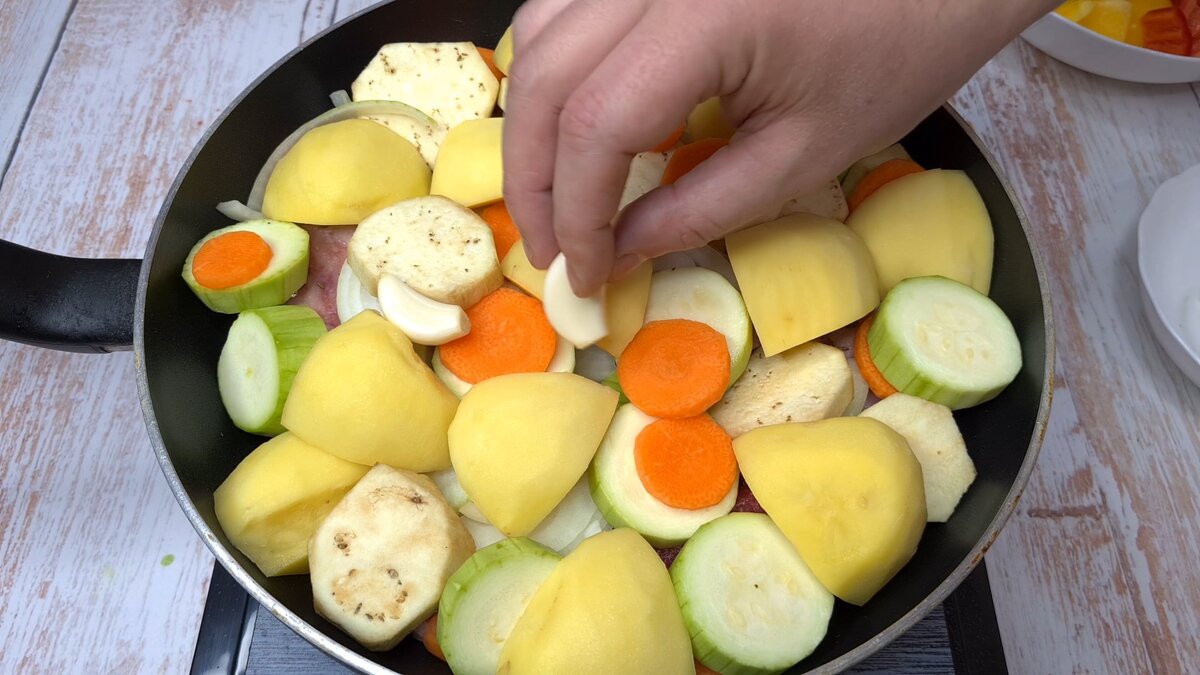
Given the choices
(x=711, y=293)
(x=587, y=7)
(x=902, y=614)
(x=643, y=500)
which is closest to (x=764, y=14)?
(x=587, y=7)

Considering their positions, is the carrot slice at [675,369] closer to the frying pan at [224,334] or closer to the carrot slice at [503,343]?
the carrot slice at [503,343]

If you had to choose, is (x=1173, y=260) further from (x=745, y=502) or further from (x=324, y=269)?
(x=324, y=269)

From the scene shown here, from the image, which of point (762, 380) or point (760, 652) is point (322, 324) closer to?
point (762, 380)

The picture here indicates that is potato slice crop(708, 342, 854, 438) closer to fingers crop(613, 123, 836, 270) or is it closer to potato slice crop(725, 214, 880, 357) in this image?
potato slice crop(725, 214, 880, 357)

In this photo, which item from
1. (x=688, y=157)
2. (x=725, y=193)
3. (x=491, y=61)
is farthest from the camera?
(x=491, y=61)

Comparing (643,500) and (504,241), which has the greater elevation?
(504,241)

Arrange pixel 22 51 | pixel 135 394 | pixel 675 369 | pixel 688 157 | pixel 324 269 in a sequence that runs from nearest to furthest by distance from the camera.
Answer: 1. pixel 675 369
2. pixel 688 157
3. pixel 324 269
4. pixel 135 394
5. pixel 22 51

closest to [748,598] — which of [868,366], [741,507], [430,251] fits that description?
[741,507]
